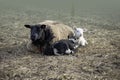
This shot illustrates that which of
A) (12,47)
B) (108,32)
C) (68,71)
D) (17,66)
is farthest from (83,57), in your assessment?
(108,32)

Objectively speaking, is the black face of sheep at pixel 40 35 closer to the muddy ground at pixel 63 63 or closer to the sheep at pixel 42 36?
the sheep at pixel 42 36

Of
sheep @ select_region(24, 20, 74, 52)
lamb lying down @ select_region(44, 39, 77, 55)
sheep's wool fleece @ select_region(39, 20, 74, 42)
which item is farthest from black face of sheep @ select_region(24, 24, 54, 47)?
lamb lying down @ select_region(44, 39, 77, 55)

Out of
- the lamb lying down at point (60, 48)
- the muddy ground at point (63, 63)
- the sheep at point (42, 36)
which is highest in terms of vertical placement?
the sheep at point (42, 36)

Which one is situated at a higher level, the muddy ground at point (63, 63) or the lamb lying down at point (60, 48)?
the lamb lying down at point (60, 48)

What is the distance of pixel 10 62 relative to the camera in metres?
8.94

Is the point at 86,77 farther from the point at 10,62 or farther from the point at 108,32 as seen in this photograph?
the point at 108,32

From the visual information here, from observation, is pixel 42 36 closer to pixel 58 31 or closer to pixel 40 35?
pixel 40 35

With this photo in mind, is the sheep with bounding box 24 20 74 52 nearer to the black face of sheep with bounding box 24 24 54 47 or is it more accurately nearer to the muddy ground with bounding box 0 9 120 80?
the black face of sheep with bounding box 24 24 54 47

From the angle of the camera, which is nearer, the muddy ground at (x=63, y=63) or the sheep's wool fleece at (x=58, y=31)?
the muddy ground at (x=63, y=63)

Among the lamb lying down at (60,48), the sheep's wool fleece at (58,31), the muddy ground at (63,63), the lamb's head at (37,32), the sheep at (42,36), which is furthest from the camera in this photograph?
the sheep's wool fleece at (58,31)

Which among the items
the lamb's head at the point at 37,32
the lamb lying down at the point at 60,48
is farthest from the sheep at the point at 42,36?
the lamb lying down at the point at 60,48

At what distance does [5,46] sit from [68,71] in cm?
358

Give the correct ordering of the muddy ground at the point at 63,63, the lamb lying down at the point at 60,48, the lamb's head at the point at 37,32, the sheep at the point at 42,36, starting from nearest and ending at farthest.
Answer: the muddy ground at the point at 63,63 < the lamb lying down at the point at 60,48 < the lamb's head at the point at 37,32 < the sheep at the point at 42,36

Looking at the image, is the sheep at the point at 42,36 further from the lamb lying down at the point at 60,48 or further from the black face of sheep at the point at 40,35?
the lamb lying down at the point at 60,48
